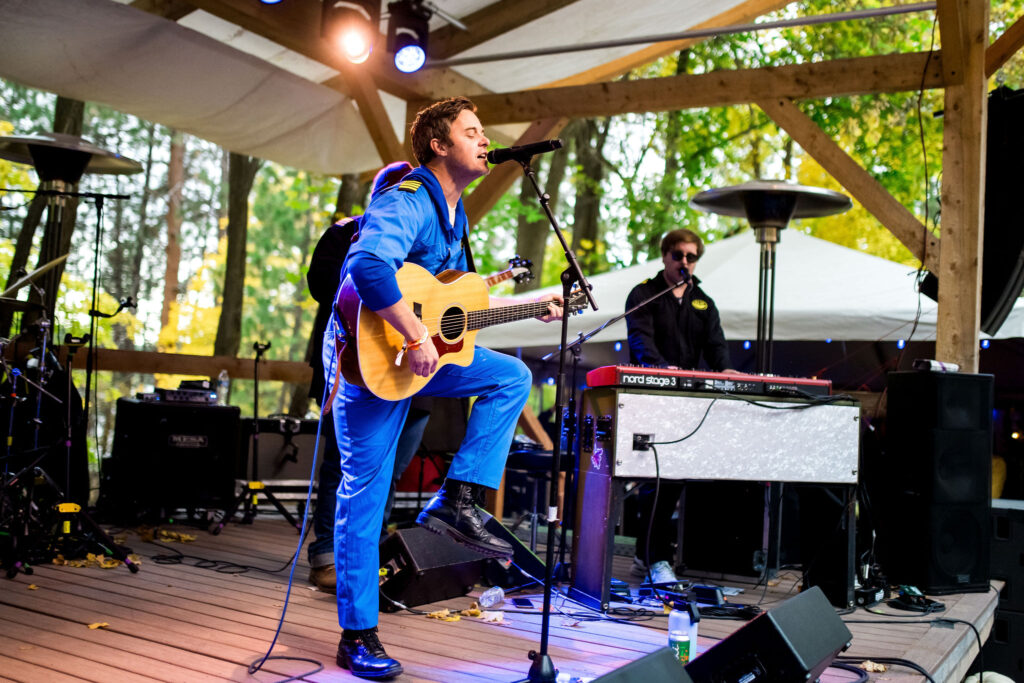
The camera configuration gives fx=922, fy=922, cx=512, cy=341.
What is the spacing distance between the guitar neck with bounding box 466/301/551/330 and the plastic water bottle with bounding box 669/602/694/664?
4.04ft

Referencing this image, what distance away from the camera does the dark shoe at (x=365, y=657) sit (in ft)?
9.83

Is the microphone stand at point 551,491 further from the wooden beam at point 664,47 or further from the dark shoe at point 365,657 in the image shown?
the wooden beam at point 664,47

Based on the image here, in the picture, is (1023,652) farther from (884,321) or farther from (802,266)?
(802,266)

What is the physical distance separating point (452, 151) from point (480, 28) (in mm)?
4518

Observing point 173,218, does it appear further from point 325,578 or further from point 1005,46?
point 1005,46

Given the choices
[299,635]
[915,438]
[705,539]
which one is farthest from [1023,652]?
[299,635]

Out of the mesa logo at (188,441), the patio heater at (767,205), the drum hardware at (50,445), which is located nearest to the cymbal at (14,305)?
the drum hardware at (50,445)

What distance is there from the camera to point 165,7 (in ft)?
22.0

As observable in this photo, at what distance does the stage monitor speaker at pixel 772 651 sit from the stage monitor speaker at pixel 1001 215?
163 inches

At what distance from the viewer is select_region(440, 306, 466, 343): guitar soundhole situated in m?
3.18

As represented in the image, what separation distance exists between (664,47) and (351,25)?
11.7 ft

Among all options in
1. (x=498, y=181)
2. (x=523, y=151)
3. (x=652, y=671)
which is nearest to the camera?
(x=652, y=671)

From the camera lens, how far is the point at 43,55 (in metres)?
6.25

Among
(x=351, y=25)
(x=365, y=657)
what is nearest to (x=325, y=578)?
(x=365, y=657)
